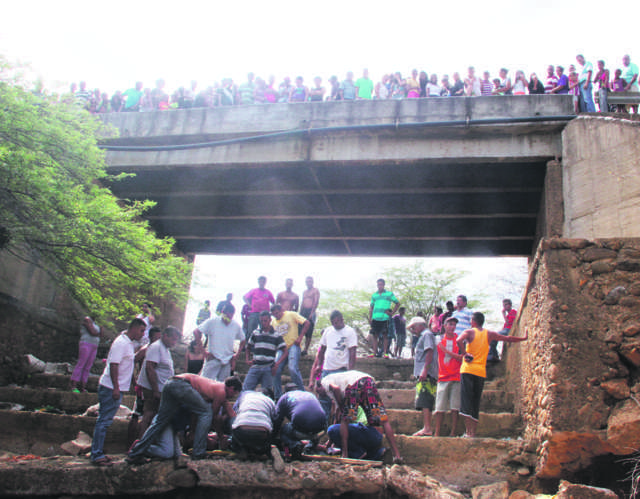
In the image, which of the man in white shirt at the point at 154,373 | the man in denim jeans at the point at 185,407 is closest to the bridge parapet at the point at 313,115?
the man in white shirt at the point at 154,373

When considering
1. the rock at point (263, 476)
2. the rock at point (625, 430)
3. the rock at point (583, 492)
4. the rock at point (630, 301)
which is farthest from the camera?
the rock at point (263, 476)

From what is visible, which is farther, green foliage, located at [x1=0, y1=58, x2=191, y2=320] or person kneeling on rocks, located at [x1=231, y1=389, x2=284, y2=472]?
green foliage, located at [x1=0, y1=58, x2=191, y2=320]

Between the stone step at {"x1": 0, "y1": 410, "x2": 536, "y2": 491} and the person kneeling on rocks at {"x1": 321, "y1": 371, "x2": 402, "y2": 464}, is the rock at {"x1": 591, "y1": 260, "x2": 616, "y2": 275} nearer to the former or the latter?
the stone step at {"x1": 0, "y1": 410, "x2": 536, "y2": 491}

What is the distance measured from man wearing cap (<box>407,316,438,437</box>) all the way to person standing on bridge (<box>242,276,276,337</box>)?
4050 millimetres

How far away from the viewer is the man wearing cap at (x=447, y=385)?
244 inches

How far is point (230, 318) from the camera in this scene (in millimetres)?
7867

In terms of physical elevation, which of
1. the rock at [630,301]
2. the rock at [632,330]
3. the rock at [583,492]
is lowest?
the rock at [583,492]

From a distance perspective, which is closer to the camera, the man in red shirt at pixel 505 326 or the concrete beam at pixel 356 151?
the man in red shirt at pixel 505 326

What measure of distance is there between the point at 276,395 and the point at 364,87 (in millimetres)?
8562

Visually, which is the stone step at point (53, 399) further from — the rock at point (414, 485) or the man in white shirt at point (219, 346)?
the rock at point (414, 485)

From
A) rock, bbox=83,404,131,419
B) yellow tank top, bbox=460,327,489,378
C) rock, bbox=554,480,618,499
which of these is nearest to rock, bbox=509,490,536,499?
rock, bbox=554,480,618,499

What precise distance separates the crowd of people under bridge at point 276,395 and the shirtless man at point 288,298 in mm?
2335

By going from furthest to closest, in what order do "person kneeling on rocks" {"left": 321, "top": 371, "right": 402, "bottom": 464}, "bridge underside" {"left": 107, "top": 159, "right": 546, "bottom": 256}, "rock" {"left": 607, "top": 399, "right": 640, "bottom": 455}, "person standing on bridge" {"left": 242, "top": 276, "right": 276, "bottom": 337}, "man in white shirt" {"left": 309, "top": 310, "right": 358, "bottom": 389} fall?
1. "bridge underside" {"left": 107, "top": 159, "right": 546, "bottom": 256}
2. "person standing on bridge" {"left": 242, "top": 276, "right": 276, "bottom": 337}
3. "man in white shirt" {"left": 309, "top": 310, "right": 358, "bottom": 389}
4. "person kneeling on rocks" {"left": 321, "top": 371, "right": 402, "bottom": 464}
5. "rock" {"left": 607, "top": 399, "right": 640, "bottom": 455}

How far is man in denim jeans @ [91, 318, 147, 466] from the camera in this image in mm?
5414
